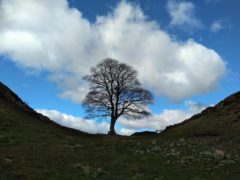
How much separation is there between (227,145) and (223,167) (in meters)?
8.62

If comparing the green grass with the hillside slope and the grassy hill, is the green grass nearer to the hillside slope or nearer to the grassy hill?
the grassy hill

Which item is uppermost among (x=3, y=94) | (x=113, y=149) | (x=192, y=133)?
(x=3, y=94)

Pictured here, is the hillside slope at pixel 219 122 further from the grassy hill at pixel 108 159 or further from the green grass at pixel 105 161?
the green grass at pixel 105 161

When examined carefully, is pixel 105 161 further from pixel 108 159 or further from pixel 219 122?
pixel 219 122

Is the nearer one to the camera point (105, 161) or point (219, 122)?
point (105, 161)

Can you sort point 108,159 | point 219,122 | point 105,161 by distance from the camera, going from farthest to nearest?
point 219,122, point 108,159, point 105,161

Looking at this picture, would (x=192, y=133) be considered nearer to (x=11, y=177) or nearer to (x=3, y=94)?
(x=3, y=94)

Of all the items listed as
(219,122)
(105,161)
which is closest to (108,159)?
(105,161)

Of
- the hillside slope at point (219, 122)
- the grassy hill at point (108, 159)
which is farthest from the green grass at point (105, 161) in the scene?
the hillside slope at point (219, 122)

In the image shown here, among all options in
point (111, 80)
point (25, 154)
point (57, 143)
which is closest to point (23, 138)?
point (57, 143)

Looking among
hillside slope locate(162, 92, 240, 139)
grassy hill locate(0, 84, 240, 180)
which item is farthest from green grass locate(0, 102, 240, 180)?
hillside slope locate(162, 92, 240, 139)

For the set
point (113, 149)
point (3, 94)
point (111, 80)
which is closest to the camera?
point (113, 149)

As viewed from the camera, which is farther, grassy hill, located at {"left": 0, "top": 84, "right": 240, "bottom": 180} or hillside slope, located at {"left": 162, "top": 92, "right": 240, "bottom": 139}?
hillside slope, located at {"left": 162, "top": 92, "right": 240, "bottom": 139}

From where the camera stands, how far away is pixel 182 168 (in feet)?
69.7
